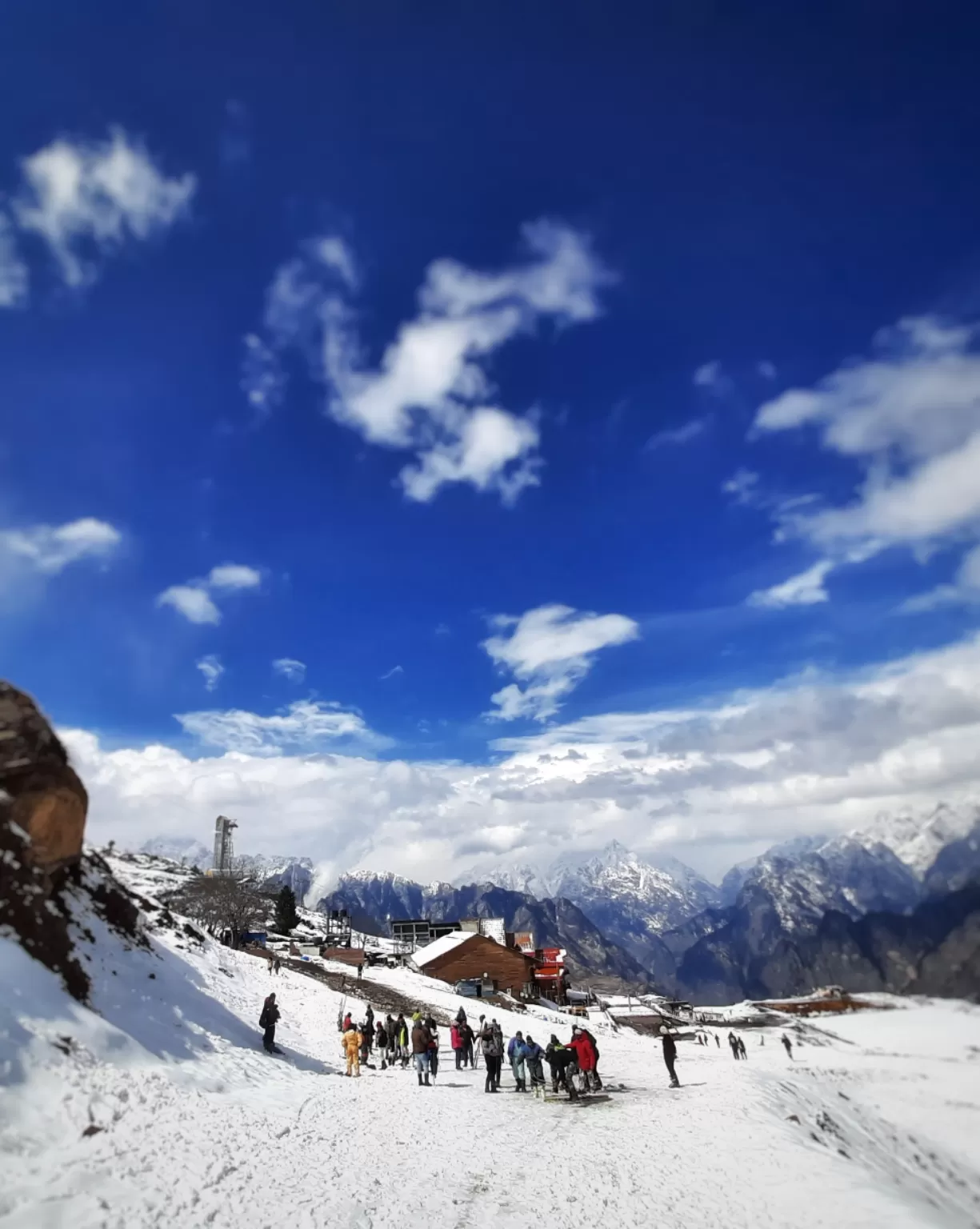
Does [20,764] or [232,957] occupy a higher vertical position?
[20,764]

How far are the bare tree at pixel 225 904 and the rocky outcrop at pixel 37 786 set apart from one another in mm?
48944

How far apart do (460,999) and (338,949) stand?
25258 millimetres

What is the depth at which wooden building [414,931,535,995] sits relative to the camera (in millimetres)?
79188

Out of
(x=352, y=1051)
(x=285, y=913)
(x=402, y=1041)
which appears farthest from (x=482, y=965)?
(x=352, y=1051)

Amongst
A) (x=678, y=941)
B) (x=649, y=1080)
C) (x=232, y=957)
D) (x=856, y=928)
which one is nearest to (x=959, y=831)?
(x=856, y=928)

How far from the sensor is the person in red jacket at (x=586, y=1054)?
23328mm

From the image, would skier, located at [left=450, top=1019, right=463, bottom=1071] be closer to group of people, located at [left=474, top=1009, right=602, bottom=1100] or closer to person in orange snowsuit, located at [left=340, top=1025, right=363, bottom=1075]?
group of people, located at [left=474, top=1009, right=602, bottom=1100]

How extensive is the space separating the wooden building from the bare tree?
75.2ft

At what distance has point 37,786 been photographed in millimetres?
18984

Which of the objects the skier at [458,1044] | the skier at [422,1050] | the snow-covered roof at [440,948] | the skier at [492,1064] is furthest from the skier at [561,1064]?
the snow-covered roof at [440,948]

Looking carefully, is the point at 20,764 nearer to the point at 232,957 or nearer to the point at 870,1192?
the point at 870,1192

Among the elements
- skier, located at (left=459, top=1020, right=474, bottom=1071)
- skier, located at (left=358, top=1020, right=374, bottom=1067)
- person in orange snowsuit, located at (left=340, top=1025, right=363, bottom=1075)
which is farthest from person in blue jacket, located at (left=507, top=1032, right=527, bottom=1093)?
skier, located at (left=358, top=1020, right=374, bottom=1067)

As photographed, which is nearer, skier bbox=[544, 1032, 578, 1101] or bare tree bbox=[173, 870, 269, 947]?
skier bbox=[544, 1032, 578, 1101]

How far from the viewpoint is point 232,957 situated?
44188 millimetres
